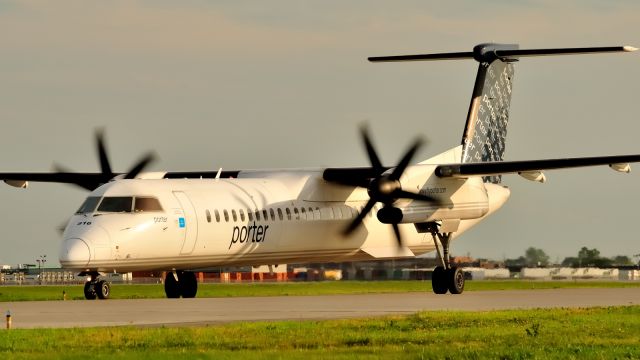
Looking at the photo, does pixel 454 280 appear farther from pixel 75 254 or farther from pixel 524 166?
pixel 75 254

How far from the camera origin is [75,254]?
97.1ft

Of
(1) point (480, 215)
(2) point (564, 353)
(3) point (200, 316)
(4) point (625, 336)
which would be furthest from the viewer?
(1) point (480, 215)

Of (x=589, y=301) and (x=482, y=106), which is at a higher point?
(x=482, y=106)

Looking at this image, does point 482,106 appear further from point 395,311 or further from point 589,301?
point 395,311

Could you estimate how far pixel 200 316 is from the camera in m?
25.8

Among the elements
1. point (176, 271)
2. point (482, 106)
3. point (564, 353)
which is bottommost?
point (564, 353)

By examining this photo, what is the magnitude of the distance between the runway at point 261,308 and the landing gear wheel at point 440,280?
6.37 feet

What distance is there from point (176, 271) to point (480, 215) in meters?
10.3

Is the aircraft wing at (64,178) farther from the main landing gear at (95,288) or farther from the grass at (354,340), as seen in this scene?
the grass at (354,340)

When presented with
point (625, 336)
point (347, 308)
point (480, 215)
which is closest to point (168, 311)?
point (347, 308)

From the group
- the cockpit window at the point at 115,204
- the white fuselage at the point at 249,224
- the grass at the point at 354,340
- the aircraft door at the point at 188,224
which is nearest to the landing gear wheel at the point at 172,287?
the white fuselage at the point at 249,224

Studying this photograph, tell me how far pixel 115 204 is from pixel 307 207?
8231mm

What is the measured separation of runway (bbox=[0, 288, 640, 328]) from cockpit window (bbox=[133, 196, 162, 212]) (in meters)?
2.44

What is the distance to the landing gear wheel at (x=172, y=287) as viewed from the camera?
A: 35.8 metres
